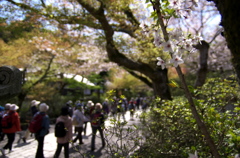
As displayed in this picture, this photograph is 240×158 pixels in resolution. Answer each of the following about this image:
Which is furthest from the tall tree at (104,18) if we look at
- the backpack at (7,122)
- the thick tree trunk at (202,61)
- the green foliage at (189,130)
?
the backpack at (7,122)

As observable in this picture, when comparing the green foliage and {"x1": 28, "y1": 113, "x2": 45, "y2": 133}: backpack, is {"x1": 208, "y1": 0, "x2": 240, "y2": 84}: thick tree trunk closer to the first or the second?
the green foliage

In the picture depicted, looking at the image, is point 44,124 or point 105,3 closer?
point 44,124

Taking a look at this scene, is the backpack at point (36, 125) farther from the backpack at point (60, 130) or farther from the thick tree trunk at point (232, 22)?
the thick tree trunk at point (232, 22)

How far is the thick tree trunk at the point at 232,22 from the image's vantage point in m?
1.40

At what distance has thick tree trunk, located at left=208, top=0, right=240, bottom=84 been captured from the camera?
140 cm

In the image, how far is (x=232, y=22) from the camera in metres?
1.45

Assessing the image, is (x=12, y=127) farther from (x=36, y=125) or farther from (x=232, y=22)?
(x=232, y=22)

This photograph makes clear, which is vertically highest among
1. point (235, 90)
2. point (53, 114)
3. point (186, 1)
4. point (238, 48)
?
point (186, 1)

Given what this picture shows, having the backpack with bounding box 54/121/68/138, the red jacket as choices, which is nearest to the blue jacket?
the backpack with bounding box 54/121/68/138

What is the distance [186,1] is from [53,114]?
13479 mm

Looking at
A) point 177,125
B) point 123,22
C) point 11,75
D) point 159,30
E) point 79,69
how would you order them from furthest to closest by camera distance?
point 79,69 < point 123,22 < point 177,125 < point 11,75 < point 159,30

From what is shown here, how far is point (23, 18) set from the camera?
6727 mm

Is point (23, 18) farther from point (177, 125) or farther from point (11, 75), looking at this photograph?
point (177, 125)

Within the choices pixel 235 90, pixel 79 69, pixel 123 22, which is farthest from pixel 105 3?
pixel 79 69
